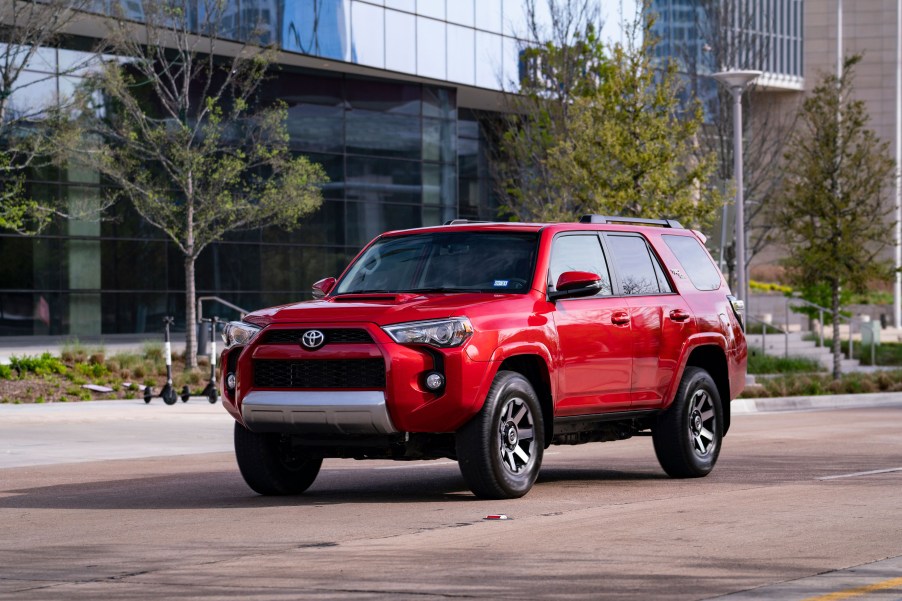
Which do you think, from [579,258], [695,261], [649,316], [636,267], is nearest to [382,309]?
[579,258]

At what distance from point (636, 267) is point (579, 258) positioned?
2.58 ft

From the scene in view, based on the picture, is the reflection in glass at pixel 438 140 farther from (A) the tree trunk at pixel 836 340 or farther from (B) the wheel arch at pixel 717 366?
(B) the wheel arch at pixel 717 366

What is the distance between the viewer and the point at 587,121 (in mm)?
29219

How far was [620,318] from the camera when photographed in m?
11.8

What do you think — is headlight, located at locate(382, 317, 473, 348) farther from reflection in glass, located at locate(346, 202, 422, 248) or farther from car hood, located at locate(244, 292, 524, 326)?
reflection in glass, located at locate(346, 202, 422, 248)

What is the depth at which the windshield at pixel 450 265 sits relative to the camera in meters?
11.2

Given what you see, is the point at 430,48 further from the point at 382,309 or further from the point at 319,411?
the point at 319,411

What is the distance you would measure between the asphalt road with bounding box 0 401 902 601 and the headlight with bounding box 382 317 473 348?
1.18 metres

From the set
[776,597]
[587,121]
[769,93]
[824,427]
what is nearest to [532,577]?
[776,597]

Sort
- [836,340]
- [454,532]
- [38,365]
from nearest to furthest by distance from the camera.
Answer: [454,532], [38,365], [836,340]

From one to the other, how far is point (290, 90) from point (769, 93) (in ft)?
160

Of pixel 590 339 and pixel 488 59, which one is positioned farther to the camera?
pixel 488 59

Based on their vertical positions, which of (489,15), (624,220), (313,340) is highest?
(489,15)

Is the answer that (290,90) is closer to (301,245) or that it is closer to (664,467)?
(301,245)
